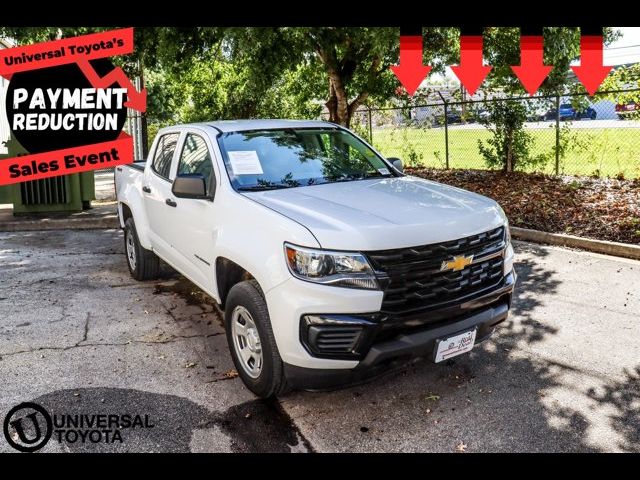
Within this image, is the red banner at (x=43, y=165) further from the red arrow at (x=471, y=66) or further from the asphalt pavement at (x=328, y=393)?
the red arrow at (x=471, y=66)

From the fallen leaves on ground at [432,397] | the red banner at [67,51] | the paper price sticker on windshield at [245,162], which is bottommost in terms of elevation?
the fallen leaves on ground at [432,397]

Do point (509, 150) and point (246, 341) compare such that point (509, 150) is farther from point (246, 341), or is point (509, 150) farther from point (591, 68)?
point (246, 341)

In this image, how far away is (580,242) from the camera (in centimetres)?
754

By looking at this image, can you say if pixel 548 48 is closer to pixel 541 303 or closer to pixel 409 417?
pixel 541 303

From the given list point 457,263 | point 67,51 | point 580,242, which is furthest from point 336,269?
point 67,51

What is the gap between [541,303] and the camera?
557 centimetres

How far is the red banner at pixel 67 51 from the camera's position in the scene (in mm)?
10961

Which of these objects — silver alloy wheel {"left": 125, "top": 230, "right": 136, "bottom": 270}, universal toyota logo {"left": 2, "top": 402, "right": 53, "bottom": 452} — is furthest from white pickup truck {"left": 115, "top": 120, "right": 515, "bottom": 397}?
silver alloy wheel {"left": 125, "top": 230, "right": 136, "bottom": 270}

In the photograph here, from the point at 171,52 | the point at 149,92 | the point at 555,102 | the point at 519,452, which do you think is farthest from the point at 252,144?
the point at 149,92

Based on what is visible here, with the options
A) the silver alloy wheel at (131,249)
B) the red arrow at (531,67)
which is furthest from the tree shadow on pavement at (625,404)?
the red arrow at (531,67)

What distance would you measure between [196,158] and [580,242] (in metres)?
5.15

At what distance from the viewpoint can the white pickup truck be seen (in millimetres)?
3279

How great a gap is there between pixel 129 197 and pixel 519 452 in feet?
15.6

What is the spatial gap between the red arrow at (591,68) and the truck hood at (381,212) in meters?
8.96
